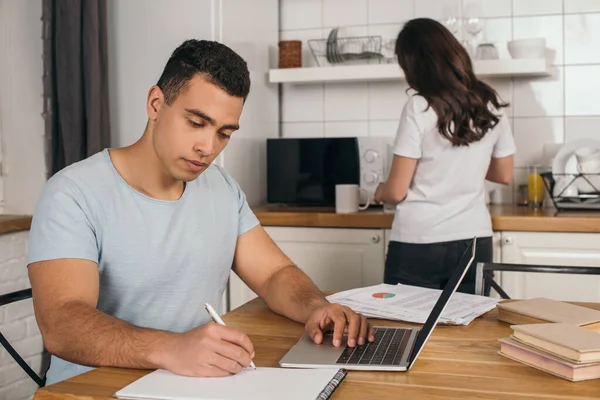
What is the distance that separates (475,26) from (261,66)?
936 mm

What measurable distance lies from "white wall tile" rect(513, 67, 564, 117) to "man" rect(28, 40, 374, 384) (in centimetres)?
198

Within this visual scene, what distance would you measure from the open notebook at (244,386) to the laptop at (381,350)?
6cm

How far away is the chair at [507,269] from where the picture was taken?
1.90 metres

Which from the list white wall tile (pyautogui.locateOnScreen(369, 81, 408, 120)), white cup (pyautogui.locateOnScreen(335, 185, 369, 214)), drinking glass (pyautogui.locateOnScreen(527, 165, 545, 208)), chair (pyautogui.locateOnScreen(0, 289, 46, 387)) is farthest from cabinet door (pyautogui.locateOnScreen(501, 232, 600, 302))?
chair (pyautogui.locateOnScreen(0, 289, 46, 387))

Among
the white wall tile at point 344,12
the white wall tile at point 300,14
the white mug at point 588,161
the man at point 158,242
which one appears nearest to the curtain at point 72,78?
the white wall tile at point 300,14

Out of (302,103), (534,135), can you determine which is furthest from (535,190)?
(302,103)

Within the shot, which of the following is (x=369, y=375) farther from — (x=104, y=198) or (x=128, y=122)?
(x=128, y=122)

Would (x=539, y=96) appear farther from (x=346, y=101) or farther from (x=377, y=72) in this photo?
(x=346, y=101)

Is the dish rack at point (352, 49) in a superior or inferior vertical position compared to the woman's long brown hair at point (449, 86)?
superior

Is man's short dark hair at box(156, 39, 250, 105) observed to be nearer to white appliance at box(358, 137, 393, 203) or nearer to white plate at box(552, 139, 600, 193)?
white appliance at box(358, 137, 393, 203)

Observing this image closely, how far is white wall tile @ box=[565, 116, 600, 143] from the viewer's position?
3367 mm

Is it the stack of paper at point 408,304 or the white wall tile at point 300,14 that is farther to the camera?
the white wall tile at point 300,14

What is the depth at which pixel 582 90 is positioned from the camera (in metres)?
3.38

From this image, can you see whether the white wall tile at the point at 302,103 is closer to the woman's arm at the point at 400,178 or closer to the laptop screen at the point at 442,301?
the woman's arm at the point at 400,178
